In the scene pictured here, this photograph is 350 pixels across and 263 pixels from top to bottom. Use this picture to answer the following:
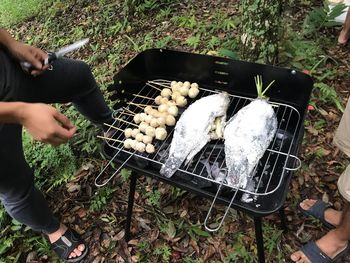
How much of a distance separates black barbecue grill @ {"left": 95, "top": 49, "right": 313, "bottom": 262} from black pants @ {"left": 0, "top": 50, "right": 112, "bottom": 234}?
450mm

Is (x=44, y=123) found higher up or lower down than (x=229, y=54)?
higher up

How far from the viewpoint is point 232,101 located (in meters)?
2.43

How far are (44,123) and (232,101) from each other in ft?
4.27

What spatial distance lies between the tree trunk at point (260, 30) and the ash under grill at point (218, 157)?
1217 millimetres

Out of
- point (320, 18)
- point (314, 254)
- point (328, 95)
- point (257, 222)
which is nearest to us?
point (257, 222)

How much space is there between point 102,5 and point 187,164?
4358 mm

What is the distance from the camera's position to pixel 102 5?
5547 millimetres

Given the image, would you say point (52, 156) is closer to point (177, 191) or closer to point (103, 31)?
point (177, 191)

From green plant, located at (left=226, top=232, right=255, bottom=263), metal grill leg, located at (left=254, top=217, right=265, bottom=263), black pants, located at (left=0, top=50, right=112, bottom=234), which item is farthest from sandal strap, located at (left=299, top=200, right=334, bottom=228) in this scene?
black pants, located at (left=0, top=50, right=112, bottom=234)

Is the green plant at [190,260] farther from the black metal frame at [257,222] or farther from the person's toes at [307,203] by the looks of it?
the person's toes at [307,203]

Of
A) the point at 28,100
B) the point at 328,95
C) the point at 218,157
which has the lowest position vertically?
the point at 328,95

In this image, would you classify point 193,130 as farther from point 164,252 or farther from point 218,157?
point 164,252

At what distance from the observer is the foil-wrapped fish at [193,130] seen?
195 centimetres

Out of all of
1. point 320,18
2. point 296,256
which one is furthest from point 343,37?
point 296,256
